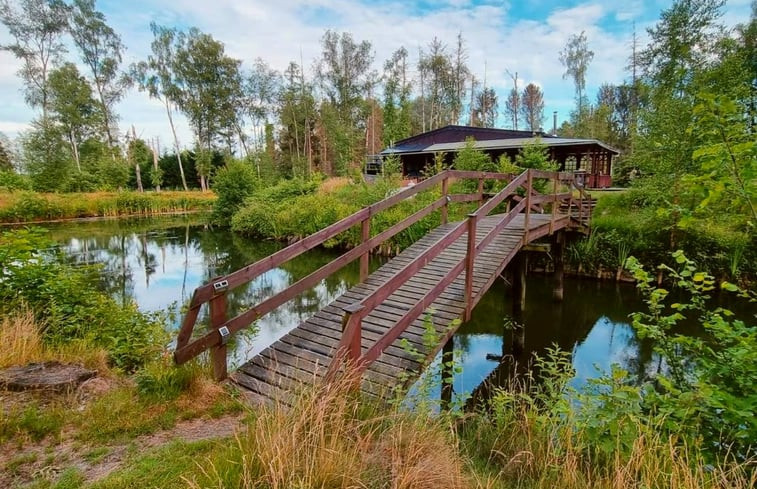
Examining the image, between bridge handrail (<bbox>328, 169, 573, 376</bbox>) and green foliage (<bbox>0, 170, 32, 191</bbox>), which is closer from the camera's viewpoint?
bridge handrail (<bbox>328, 169, 573, 376</bbox>)

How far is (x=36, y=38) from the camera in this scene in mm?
22234

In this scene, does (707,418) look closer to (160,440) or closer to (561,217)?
(160,440)

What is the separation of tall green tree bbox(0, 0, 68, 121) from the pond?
47.4ft

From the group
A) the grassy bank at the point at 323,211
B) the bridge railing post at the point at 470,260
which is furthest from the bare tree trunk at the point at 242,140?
the bridge railing post at the point at 470,260

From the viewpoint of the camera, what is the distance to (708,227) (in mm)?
8562

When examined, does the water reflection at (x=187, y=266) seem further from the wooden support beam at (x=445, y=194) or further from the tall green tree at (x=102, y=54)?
the tall green tree at (x=102, y=54)

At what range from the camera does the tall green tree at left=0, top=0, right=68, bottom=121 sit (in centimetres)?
2130

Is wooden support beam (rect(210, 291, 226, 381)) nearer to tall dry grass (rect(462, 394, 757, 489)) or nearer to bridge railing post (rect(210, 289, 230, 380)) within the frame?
bridge railing post (rect(210, 289, 230, 380))

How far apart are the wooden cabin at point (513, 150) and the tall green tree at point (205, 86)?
1447 cm

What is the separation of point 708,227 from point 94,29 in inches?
1340

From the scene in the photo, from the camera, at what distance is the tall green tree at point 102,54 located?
2368 centimetres

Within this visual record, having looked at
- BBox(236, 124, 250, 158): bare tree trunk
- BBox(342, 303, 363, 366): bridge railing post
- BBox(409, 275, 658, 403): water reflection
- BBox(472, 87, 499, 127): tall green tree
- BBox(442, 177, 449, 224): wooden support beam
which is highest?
BBox(472, 87, 499, 127): tall green tree

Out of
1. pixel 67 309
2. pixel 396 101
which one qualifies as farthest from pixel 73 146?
pixel 67 309

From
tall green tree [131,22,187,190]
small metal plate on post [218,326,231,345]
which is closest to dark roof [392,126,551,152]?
tall green tree [131,22,187,190]
